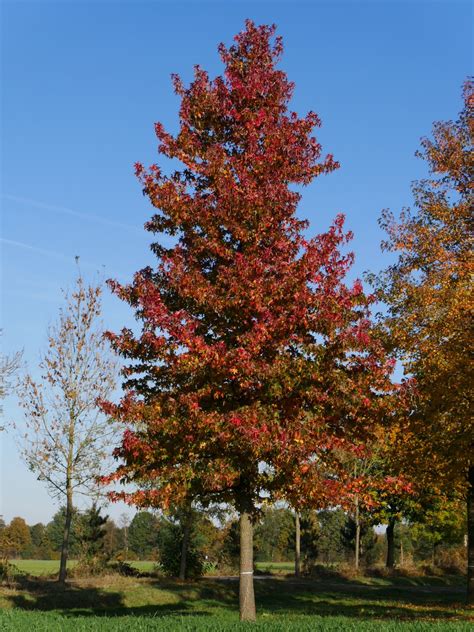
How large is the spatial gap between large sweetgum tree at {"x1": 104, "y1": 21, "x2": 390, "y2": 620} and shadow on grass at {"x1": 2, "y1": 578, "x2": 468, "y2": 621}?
629 cm

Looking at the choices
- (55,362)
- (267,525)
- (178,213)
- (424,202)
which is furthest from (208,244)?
(267,525)

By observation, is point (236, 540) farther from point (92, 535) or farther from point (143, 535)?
point (143, 535)

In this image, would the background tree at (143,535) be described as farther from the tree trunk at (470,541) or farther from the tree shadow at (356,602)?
the tree trunk at (470,541)

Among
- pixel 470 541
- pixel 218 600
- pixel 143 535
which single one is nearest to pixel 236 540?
pixel 218 600

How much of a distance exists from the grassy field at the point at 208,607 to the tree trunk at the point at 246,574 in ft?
1.82

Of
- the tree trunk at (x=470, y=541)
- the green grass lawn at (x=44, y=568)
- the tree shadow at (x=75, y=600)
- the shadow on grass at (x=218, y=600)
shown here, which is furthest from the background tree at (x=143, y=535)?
the tree trunk at (x=470, y=541)

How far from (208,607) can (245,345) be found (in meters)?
12.7

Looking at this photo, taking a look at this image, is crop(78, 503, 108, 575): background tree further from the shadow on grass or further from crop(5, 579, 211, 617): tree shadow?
crop(5, 579, 211, 617): tree shadow

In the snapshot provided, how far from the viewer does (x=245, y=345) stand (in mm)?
13516

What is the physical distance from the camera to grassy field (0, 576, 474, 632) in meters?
10.2

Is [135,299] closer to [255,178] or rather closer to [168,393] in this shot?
[168,393]

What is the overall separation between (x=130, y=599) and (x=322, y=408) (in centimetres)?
1553

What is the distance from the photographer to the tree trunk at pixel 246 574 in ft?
47.1

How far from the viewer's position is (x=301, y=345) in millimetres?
14070
